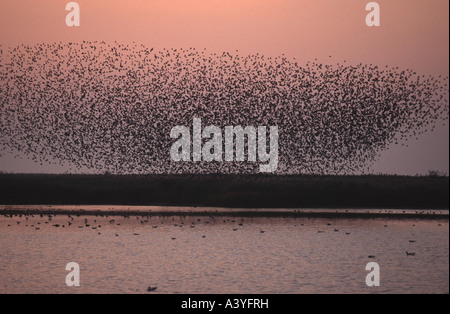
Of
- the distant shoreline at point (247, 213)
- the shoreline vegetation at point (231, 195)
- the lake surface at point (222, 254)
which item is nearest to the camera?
the lake surface at point (222, 254)

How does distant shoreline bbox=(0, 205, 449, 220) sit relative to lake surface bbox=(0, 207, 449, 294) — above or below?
above

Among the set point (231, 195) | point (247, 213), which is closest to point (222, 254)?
point (247, 213)

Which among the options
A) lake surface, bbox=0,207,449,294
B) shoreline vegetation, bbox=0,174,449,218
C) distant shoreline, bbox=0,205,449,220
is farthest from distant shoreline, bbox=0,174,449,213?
lake surface, bbox=0,207,449,294

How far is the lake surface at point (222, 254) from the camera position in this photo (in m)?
27.8

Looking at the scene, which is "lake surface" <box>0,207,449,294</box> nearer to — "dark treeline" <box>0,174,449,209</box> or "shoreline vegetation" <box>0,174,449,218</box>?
"shoreline vegetation" <box>0,174,449,218</box>

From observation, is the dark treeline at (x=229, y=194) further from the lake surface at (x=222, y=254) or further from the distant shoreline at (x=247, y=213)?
the lake surface at (x=222, y=254)

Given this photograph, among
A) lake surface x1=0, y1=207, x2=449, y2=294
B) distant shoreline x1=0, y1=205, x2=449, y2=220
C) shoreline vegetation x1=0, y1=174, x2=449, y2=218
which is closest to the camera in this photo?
lake surface x1=0, y1=207, x2=449, y2=294

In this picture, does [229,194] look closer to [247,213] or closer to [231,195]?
[231,195]

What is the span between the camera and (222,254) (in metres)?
36.3

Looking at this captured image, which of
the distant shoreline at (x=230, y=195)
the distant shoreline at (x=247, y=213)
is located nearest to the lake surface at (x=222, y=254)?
the distant shoreline at (x=247, y=213)

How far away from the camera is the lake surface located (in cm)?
2783

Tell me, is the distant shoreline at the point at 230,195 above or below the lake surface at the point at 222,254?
above

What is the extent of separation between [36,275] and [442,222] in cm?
3217

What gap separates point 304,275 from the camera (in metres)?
30.3
